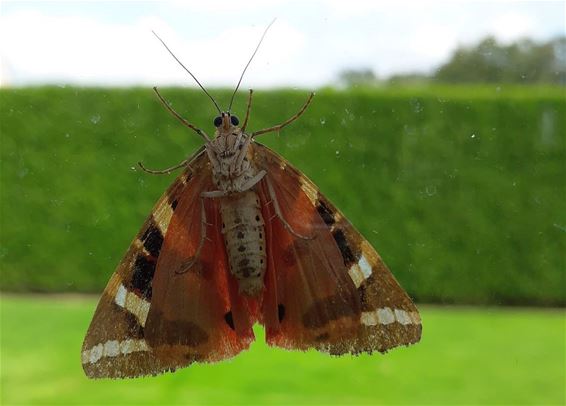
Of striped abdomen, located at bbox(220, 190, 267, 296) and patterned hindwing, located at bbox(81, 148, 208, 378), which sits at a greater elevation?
striped abdomen, located at bbox(220, 190, 267, 296)

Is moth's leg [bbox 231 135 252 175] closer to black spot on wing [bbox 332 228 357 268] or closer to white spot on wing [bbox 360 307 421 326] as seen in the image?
black spot on wing [bbox 332 228 357 268]

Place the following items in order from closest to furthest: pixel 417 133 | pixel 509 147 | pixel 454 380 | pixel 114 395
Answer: pixel 114 395, pixel 454 380, pixel 417 133, pixel 509 147

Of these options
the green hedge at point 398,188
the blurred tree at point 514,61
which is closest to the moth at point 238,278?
the blurred tree at point 514,61

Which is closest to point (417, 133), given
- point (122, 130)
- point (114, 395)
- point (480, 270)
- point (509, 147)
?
point (509, 147)

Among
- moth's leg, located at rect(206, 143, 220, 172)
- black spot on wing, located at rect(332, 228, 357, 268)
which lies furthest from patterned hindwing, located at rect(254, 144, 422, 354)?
moth's leg, located at rect(206, 143, 220, 172)

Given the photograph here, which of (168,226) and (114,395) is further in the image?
(114,395)

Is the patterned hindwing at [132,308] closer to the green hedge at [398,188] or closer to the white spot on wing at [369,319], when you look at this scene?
the white spot on wing at [369,319]

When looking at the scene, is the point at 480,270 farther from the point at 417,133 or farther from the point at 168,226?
the point at 168,226
